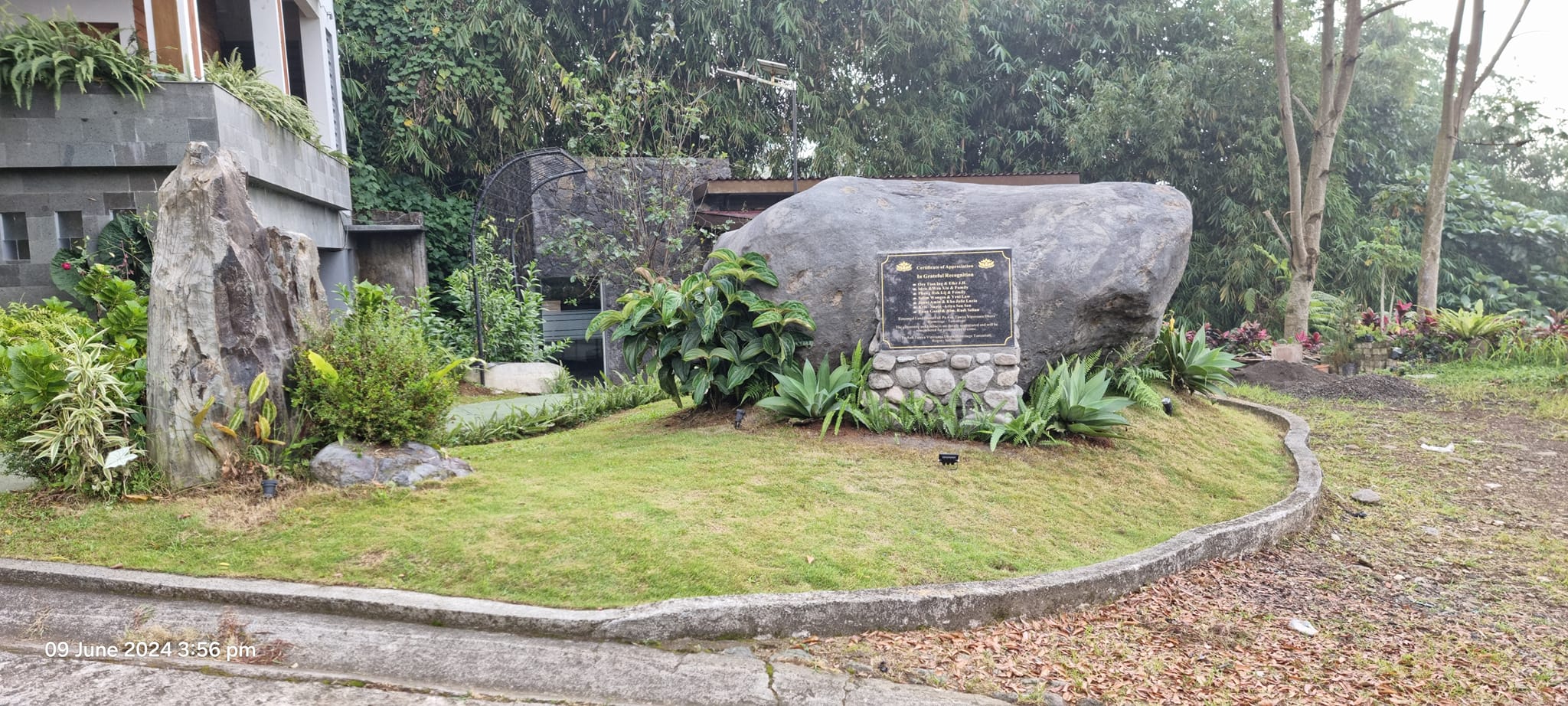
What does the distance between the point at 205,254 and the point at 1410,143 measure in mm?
23587

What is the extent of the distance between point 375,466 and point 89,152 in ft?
19.4

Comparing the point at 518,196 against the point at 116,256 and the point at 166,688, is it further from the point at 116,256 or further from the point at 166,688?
Answer: the point at 166,688

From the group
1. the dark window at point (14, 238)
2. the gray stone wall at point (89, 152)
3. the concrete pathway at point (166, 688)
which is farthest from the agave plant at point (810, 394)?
the dark window at point (14, 238)

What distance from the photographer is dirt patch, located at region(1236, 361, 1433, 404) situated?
10.9 m

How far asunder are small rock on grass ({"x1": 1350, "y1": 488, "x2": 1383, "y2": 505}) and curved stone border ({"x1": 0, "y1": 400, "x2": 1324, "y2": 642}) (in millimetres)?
3124

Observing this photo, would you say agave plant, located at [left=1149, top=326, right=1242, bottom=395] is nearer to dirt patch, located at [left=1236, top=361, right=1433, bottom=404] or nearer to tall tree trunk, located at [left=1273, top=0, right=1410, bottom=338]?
dirt patch, located at [left=1236, top=361, right=1433, bottom=404]

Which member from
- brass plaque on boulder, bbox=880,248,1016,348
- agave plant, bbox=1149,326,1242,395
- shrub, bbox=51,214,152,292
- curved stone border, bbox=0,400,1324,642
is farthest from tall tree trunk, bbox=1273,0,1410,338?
shrub, bbox=51,214,152,292

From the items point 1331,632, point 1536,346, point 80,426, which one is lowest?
point 1331,632

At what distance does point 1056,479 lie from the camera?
19.7 feet

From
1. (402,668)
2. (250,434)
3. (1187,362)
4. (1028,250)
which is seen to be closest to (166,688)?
(402,668)

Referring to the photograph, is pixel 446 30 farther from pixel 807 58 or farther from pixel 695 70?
pixel 807 58

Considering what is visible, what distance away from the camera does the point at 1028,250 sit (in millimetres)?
6996

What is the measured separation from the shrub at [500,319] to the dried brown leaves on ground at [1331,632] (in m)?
9.20

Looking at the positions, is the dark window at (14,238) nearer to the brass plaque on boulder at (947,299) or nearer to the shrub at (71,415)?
the shrub at (71,415)
